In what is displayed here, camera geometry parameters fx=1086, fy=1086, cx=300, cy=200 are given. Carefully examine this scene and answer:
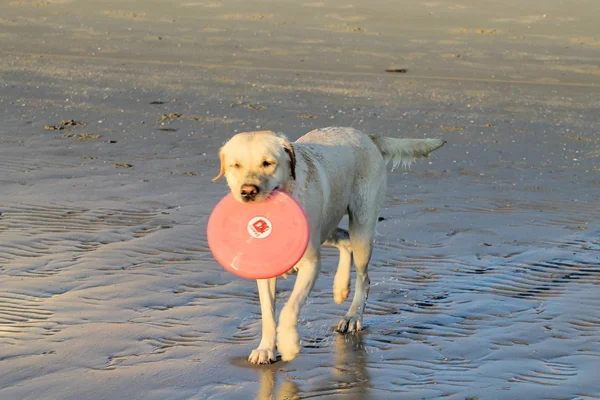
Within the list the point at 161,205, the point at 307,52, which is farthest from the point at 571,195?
the point at 307,52

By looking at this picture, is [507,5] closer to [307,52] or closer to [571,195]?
[307,52]

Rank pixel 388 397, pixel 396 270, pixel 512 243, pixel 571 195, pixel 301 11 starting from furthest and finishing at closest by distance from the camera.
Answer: pixel 301 11 → pixel 571 195 → pixel 512 243 → pixel 396 270 → pixel 388 397

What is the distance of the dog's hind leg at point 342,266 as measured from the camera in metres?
6.93

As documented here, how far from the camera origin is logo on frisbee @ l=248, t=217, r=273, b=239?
19.7 ft

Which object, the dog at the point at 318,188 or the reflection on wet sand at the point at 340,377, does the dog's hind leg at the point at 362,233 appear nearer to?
the dog at the point at 318,188

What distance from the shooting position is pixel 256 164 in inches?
235

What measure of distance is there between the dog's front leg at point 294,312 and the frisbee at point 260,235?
9.9 inches

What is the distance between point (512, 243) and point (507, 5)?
1465 cm

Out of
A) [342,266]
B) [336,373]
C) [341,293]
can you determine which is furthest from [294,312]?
[342,266]

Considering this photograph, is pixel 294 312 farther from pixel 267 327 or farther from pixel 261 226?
pixel 261 226

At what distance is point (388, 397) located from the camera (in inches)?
211

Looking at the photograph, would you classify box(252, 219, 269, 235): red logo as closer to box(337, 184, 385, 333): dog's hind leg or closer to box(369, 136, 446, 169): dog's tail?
box(337, 184, 385, 333): dog's hind leg

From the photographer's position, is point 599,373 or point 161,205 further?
point 161,205

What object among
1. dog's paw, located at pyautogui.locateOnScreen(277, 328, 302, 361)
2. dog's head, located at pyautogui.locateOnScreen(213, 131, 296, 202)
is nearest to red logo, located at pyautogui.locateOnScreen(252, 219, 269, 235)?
dog's head, located at pyautogui.locateOnScreen(213, 131, 296, 202)
